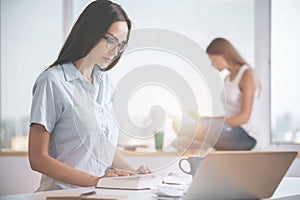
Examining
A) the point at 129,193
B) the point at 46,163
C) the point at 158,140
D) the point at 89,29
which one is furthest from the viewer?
the point at 158,140

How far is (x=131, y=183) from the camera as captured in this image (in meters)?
1.56

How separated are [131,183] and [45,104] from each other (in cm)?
50

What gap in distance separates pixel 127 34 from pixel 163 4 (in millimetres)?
1814

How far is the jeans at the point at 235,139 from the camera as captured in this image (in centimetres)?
364

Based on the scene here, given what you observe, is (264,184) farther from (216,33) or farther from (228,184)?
(216,33)

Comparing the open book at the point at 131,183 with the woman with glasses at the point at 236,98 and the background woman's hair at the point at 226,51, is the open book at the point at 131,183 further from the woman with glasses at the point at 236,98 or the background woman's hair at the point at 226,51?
the background woman's hair at the point at 226,51

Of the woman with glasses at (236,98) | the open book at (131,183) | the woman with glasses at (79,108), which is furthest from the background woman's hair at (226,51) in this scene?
the open book at (131,183)

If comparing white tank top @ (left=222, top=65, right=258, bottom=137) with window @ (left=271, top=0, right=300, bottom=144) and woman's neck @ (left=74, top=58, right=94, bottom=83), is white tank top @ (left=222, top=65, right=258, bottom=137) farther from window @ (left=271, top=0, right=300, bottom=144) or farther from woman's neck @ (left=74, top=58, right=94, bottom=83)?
woman's neck @ (left=74, top=58, right=94, bottom=83)

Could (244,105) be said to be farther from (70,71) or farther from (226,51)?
(70,71)

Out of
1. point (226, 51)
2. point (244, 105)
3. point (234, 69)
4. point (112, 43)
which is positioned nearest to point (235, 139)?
point (244, 105)

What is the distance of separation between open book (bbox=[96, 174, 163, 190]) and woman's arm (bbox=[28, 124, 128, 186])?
6.5 inches

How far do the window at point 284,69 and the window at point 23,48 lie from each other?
59.9 inches

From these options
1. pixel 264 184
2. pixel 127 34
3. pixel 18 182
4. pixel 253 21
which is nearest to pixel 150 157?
pixel 18 182

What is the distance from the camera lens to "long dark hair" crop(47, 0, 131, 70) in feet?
6.40
